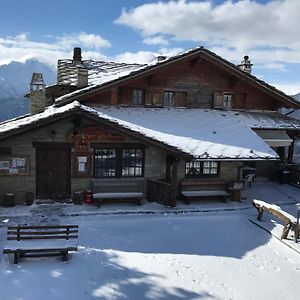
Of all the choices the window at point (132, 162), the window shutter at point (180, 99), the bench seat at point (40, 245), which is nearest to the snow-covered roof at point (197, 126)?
the window shutter at point (180, 99)

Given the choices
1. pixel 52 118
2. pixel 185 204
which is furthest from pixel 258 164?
pixel 52 118

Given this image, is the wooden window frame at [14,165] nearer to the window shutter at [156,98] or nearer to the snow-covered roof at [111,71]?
the snow-covered roof at [111,71]

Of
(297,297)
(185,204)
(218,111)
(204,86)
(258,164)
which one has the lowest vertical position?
(297,297)

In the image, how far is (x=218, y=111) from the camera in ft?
63.9

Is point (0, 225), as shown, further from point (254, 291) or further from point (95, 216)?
point (254, 291)

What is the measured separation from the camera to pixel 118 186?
1543cm

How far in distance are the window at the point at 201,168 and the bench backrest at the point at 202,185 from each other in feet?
1.12

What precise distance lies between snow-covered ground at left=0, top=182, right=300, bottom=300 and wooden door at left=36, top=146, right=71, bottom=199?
2.47 feet

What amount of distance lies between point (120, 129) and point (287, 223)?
6891mm

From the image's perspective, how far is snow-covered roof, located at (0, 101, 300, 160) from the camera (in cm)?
1507

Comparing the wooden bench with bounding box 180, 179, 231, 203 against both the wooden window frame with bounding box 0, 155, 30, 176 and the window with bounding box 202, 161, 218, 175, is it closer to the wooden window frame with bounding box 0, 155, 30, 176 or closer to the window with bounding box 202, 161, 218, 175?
the window with bounding box 202, 161, 218, 175

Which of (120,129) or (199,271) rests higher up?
(120,129)

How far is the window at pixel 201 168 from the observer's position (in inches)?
649

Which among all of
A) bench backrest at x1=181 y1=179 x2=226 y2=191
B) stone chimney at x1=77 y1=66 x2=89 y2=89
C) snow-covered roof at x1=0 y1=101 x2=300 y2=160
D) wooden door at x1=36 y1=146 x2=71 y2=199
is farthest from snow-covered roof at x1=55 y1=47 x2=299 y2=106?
bench backrest at x1=181 y1=179 x2=226 y2=191
